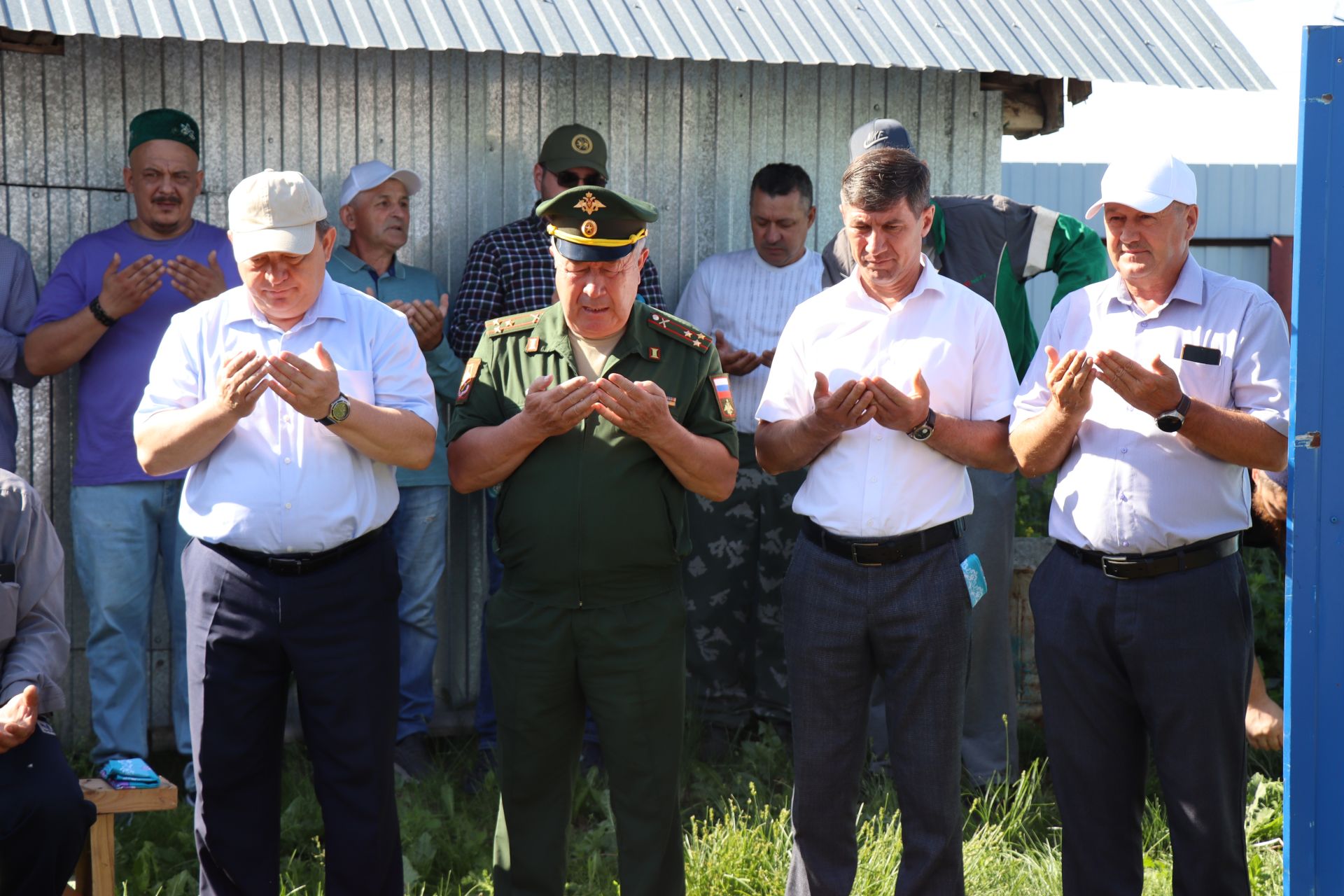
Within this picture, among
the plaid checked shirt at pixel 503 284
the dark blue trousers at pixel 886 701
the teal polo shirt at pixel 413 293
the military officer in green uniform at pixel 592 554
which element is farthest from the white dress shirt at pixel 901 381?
the teal polo shirt at pixel 413 293

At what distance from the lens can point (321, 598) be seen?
3723 millimetres

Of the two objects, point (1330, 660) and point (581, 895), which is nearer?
point (1330, 660)

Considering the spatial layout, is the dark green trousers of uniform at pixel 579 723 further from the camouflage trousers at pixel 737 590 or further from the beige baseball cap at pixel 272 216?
the camouflage trousers at pixel 737 590

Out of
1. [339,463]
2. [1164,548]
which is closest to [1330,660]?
[1164,548]

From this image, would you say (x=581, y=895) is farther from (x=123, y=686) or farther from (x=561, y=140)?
(x=561, y=140)

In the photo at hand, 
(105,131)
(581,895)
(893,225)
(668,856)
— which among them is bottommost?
(581,895)

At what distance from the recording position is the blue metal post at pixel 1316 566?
3.00 metres

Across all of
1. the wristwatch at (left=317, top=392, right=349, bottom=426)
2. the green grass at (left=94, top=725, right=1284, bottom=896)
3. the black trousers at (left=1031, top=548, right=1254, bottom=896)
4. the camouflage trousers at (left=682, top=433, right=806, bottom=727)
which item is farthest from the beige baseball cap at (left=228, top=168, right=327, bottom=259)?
the camouflage trousers at (left=682, top=433, right=806, bottom=727)

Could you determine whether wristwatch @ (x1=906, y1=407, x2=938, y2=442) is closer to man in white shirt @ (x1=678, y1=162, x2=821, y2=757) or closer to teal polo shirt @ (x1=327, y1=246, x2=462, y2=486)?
man in white shirt @ (x1=678, y1=162, x2=821, y2=757)

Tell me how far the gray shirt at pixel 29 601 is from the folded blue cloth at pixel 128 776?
14.4 inches

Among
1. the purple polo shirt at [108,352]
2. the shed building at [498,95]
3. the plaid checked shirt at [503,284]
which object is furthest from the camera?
the plaid checked shirt at [503,284]

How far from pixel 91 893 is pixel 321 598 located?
1091 millimetres

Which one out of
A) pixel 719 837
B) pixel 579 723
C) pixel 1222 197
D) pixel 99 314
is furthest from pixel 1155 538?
pixel 1222 197

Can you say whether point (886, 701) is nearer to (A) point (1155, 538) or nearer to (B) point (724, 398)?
(A) point (1155, 538)
